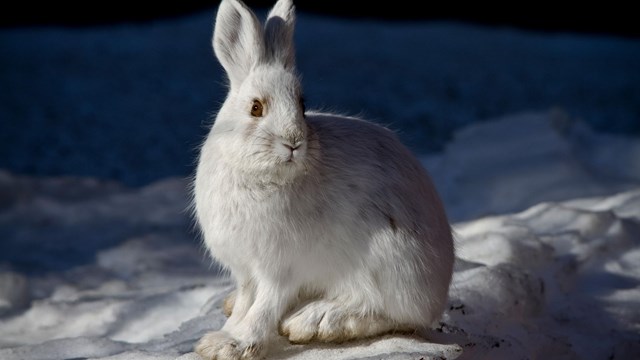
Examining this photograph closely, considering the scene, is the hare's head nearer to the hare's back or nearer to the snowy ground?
the hare's back

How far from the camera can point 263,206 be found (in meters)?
1.97

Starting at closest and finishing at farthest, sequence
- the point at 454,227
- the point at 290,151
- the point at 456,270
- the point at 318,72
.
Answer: the point at 290,151 < the point at 456,270 < the point at 454,227 < the point at 318,72

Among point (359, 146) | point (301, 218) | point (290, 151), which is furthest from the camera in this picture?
point (359, 146)

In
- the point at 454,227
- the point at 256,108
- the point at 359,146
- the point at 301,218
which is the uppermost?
the point at 256,108

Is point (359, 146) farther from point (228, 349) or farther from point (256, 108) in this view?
point (228, 349)

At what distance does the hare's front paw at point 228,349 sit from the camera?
2035 millimetres

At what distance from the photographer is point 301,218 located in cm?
199

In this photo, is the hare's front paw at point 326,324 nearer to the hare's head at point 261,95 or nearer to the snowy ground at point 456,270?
the snowy ground at point 456,270

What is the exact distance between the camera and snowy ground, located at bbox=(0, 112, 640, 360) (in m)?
2.61

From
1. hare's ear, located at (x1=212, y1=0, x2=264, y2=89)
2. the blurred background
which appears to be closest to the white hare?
hare's ear, located at (x1=212, y1=0, x2=264, y2=89)

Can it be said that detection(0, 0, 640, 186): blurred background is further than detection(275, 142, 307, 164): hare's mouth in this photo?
Yes

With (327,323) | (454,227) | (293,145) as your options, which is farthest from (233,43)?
(454,227)

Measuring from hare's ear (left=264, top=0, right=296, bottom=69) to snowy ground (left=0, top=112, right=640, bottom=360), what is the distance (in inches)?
27.3

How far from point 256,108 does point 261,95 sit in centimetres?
3
